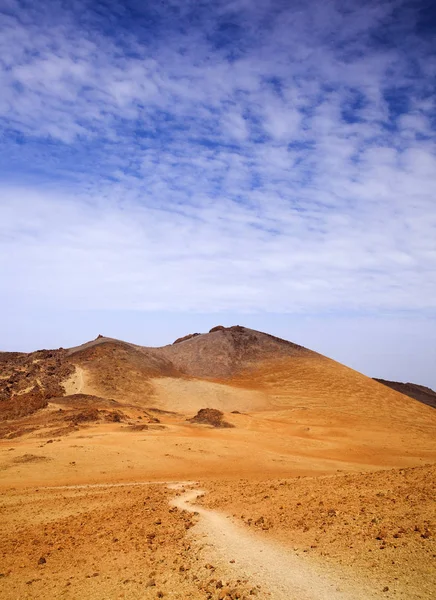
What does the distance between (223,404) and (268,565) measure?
31.9 meters

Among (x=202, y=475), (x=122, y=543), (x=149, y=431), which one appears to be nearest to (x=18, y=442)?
(x=149, y=431)

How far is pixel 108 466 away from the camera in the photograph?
52.8 ft

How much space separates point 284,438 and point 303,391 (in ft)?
60.8

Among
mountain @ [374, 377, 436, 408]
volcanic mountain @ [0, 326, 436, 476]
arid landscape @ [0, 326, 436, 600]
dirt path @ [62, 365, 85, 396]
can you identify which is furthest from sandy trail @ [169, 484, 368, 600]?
mountain @ [374, 377, 436, 408]

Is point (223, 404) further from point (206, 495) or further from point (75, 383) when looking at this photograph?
point (206, 495)

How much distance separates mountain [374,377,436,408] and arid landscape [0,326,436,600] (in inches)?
1173

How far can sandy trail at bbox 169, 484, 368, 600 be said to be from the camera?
205 inches

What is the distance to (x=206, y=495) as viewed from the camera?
11.6m

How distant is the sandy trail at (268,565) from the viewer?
5.21 metres

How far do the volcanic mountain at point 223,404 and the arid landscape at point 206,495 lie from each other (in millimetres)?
177

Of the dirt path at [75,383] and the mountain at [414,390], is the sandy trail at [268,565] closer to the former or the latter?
the dirt path at [75,383]

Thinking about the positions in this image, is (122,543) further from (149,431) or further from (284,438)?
(284,438)

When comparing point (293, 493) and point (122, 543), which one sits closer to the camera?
point (122, 543)

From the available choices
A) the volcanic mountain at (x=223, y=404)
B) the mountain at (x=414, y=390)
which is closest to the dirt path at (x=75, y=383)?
the volcanic mountain at (x=223, y=404)
